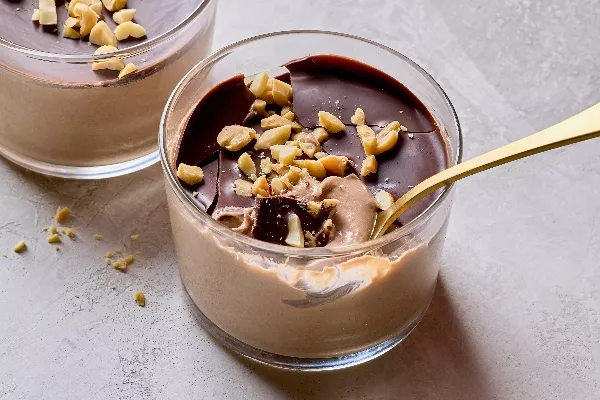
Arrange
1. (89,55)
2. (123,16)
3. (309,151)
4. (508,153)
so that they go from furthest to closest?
(123,16) → (89,55) → (309,151) → (508,153)

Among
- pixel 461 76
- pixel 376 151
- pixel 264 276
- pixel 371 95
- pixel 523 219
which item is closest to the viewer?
pixel 264 276

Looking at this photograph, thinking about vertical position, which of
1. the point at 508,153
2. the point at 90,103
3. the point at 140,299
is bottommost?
the point at 140,299

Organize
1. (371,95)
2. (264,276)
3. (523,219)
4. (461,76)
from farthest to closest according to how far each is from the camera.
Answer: (461,76)
(523,219)
(371,95)
(264,276)

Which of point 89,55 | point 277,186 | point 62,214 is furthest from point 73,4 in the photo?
point 277,186

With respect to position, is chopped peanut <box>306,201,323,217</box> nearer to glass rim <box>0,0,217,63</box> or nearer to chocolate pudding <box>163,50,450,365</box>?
chocolate pudding <box>163,50,450,365</box>

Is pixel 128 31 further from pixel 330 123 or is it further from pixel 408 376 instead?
pixel 408 376

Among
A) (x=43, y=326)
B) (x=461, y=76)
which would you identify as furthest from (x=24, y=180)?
(x=461, y=76)

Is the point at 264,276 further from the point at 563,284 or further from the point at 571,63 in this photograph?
the point at 571,63
